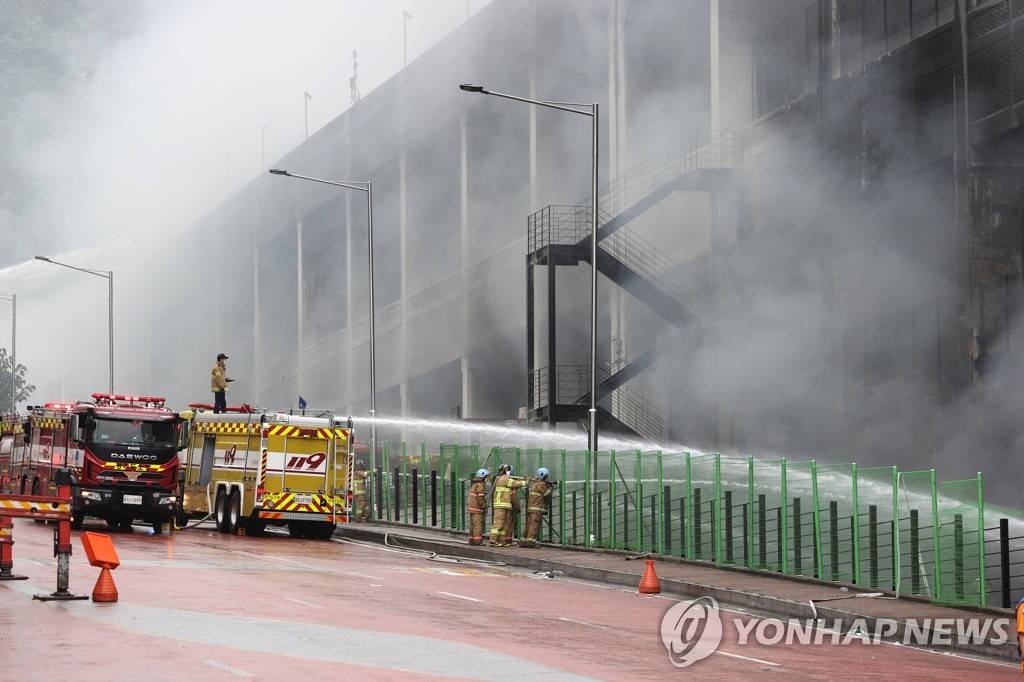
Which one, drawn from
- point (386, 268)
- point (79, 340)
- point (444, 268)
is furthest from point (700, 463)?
point (79, 340)

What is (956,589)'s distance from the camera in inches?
629

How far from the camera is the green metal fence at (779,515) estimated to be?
16266mm

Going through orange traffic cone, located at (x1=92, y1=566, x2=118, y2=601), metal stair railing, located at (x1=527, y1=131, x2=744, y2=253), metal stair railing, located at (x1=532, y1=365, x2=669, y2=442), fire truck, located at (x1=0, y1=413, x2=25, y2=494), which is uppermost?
metal stair railing, located at (x1=527, y1=131, x2=744, y2=253)

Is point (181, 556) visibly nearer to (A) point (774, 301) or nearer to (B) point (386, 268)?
(A) point (774, 301)

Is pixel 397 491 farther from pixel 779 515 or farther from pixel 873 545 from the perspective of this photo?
pixel 873 545

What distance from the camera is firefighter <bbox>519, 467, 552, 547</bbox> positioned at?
23734 mm

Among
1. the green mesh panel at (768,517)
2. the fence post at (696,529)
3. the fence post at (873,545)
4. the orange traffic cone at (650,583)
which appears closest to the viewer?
the fence post at (873,545)

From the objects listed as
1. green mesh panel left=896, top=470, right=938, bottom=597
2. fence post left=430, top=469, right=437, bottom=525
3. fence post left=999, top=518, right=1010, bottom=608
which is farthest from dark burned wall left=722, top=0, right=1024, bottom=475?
fence post left=999, top=518, right=1010, bottom=608

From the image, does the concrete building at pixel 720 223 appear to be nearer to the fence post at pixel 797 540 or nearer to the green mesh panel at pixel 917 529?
the fence post at pixel 797 540

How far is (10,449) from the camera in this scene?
95.1 feet

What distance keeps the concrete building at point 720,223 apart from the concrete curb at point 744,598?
14.1ft

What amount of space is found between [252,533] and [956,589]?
14174 millimetres

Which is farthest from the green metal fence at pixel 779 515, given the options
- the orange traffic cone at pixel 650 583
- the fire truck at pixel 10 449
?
the fire truck at pixel 10 449

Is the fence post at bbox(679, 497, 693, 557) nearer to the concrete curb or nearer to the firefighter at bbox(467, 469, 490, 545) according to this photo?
the concrete curb
